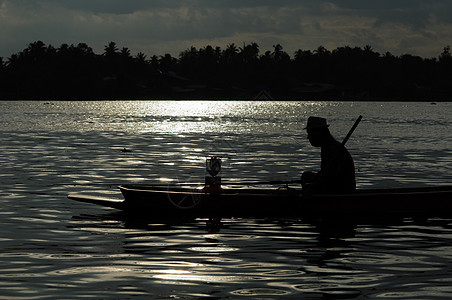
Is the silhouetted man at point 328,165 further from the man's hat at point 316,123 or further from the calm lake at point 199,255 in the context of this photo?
the calm lake at point 199,255

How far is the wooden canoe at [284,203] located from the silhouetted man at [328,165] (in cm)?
24

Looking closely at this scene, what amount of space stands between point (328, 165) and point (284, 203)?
4.23ft

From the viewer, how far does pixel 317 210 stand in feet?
54.1

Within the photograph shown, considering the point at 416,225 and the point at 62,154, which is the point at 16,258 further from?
the point at 62,154

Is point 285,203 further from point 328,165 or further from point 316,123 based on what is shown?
point 316,123

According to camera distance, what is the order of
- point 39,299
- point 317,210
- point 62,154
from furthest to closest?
point 62,154 < point 317,210 < point 39,299

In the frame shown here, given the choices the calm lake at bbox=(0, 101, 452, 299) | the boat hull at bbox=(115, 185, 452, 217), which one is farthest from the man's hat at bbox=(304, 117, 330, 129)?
the calm lake at bbox=(0, 101, 452, 299)

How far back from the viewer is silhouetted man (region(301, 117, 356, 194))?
16047 millimetres

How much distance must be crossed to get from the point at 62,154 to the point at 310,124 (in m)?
22.5

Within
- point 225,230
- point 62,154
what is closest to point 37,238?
point 225,230

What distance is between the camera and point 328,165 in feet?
52.5

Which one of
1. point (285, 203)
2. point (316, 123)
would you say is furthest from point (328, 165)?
point (285, 203)

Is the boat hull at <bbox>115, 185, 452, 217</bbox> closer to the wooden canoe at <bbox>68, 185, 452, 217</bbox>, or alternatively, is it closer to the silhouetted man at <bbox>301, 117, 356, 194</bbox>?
the wooden canoe at <bbox>68, 185, 452, 217</bbox>

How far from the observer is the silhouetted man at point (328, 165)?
632 inches
